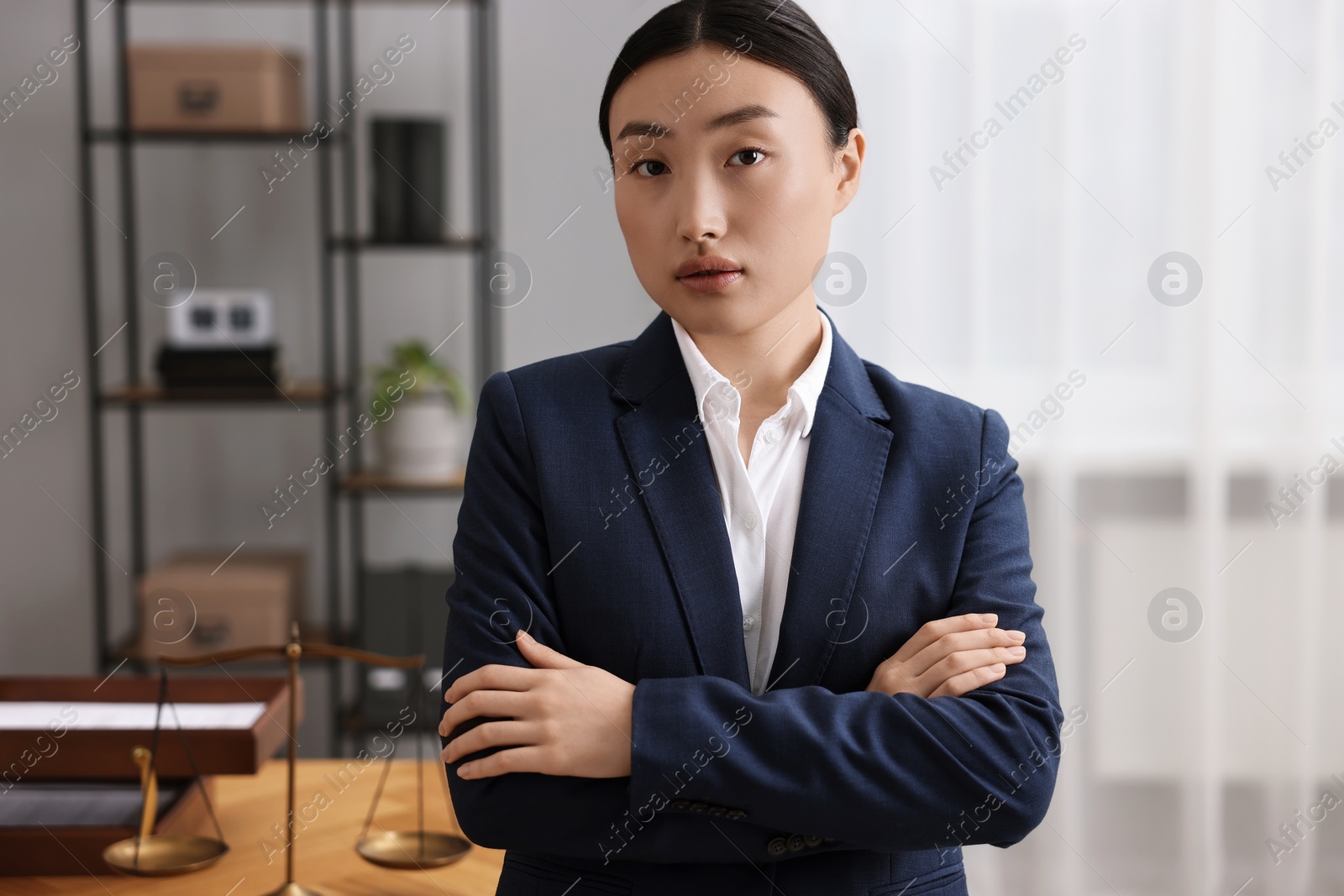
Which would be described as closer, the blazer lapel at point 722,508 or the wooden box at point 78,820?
the blazer lapel at point 722,508

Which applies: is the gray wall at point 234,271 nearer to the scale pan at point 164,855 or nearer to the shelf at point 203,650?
the shelf at point 203,650

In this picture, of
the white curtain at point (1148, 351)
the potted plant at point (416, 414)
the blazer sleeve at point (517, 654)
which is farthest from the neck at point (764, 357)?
the potted plant at point (416, 414)

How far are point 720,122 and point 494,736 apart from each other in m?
0.60

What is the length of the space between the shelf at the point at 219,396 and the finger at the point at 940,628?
200 cm

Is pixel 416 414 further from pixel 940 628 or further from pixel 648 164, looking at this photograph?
pixel 940 628

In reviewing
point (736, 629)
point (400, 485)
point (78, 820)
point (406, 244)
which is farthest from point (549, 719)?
point (406, 244)

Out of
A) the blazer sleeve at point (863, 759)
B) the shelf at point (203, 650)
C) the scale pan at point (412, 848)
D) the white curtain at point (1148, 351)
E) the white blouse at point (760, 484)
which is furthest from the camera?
the shelf at point (203, 650)

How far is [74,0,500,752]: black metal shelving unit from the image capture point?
2.67 meters

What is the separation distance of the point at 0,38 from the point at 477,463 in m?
2.60

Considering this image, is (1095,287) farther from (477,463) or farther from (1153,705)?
(477,463)

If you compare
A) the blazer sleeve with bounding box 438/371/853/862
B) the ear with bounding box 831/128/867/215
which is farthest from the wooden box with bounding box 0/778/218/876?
the ear with bounding box 831/128/867/215

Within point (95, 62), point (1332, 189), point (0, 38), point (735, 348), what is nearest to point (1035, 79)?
point (1332, 189)

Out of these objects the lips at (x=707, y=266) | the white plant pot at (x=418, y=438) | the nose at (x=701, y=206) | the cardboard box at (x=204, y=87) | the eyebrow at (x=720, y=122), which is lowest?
the white plant pot at (x=418, y=438)

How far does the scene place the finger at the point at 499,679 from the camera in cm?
100
